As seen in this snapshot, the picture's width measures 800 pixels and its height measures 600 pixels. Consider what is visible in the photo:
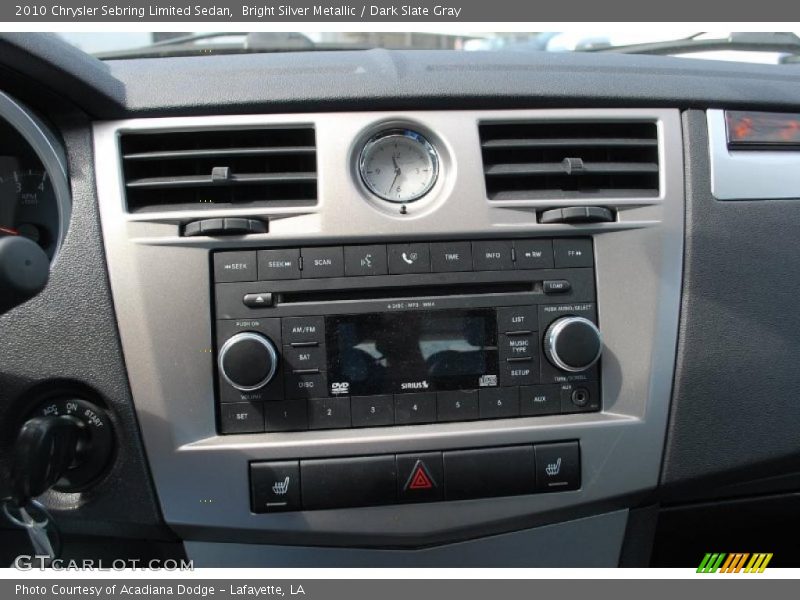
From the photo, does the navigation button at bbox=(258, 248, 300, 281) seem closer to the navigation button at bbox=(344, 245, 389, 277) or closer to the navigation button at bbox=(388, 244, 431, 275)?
the navigation button at bbox=(344, 245, 389, 277)

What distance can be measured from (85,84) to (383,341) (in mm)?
882

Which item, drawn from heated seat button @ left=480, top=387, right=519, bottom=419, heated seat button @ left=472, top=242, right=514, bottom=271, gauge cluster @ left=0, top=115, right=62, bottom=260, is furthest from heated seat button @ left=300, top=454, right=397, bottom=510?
gauge cluster @ left=0, top=115, right=62, bottom=260

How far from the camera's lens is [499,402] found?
150cm

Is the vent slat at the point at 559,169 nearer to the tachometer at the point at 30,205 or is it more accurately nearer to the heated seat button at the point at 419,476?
the heated seat button at the point at 419,476

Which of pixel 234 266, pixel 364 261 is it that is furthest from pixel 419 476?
pixel 234 266

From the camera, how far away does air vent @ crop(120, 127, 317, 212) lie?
146cm

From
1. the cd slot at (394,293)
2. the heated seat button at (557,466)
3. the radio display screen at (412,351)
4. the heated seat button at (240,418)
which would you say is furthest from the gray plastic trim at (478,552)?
the cd slot at (394,293)

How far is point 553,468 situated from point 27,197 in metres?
1.46

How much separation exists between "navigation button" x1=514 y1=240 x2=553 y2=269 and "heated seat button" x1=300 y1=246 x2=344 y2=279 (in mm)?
422

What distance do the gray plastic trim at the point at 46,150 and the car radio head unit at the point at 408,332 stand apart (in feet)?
1.24

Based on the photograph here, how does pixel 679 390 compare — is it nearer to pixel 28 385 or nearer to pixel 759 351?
pixel 759 351

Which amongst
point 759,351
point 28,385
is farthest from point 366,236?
point 759,351

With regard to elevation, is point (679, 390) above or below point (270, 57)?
below

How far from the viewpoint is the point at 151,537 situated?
1529 mm
